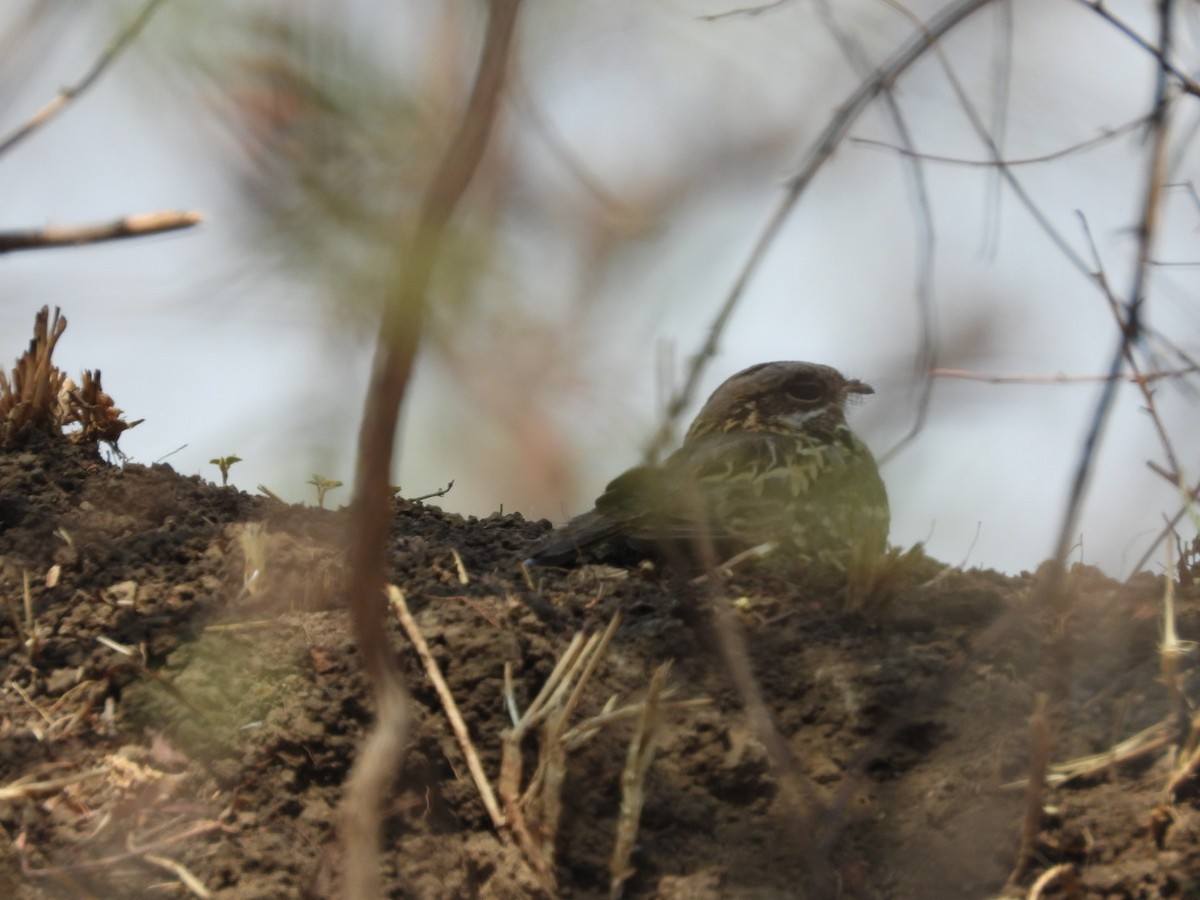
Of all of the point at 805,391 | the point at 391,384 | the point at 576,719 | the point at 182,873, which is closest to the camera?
the point at 391,384

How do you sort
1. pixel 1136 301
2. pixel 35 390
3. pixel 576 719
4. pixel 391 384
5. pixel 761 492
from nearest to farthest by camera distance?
pixel 391 384
pixel 1136 301
pixel 576 719
pixel 35 390
pixel 761 492

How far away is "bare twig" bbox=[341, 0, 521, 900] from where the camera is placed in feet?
5.40

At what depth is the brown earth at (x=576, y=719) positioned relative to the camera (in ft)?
8.86

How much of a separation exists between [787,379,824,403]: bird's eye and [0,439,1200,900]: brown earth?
6.54 feet

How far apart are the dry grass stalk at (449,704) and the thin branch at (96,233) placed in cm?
151

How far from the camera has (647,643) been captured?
3.20 meters

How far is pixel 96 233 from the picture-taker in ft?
5.77

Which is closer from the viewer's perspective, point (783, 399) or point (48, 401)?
point (48, 401)

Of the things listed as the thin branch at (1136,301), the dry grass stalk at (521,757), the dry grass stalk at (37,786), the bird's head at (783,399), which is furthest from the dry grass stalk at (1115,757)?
the bird's head at (783,399)

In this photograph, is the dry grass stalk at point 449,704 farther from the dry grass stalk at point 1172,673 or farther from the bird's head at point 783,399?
the bird's head at point 783,399

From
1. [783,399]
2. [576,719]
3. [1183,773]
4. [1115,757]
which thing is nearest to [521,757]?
[576,719]

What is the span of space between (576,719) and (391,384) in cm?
149

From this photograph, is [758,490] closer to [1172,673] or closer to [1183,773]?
[1172,673]

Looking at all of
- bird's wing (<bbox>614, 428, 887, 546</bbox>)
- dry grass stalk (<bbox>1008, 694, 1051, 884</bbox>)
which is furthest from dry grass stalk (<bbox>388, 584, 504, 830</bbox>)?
dry grass stalk (<bbox>1008, 694, 1051, 884</bbox>)
